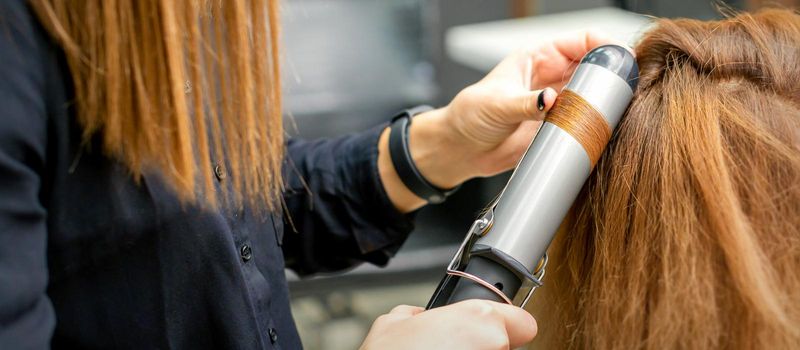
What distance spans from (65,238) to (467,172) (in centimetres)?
49

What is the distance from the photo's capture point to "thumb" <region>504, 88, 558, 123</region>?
2.29ft

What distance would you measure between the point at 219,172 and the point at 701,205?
16.6 inches

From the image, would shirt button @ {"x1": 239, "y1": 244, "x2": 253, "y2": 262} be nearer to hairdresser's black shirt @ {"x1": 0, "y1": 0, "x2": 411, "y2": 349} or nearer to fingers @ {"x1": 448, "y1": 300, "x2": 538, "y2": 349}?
hairdresser's black shirt @ {"x1": 0, "y1": 0, "x2": 411, "y2": 349}

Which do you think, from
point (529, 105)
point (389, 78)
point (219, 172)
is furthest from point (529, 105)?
point (389, 78)

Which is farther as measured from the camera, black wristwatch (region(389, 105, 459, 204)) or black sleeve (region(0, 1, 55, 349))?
black wristwatch (region(389, 105, 459, 204))

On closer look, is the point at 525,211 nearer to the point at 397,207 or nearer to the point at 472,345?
the point at 472,345

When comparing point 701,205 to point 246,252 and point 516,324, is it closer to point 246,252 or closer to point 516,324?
point 516,324

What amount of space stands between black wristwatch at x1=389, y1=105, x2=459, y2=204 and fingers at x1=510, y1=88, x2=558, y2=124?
0.51 feet

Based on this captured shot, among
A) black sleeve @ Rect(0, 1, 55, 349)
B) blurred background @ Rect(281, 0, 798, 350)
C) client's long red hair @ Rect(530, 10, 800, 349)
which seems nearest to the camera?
black sleeve @ Rect(0, 1, 55, 349)

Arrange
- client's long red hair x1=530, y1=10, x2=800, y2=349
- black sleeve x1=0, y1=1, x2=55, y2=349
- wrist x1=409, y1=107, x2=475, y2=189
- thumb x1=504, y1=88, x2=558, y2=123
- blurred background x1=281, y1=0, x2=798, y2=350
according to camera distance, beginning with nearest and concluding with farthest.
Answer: black sleeve x1=0, y1=1, x2=55, y2=349
client's long red hair x1=530, y1=10, x2=800, y2=349
thumb x1=504, y1=88, x2=558, y2=123
wrist x1=409, y1=107, x2=475, y2=189
blurred background x1=281, y1=0, x2=798, y2=350

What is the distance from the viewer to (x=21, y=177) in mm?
495

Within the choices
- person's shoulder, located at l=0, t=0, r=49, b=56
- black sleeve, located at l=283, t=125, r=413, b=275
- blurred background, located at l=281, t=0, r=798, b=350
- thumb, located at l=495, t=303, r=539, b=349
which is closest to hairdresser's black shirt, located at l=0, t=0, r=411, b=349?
person's shoulder, located at l=0, t=0, r=49, b=56

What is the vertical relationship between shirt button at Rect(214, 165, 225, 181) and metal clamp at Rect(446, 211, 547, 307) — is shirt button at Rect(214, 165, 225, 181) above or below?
above

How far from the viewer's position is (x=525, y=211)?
0.62 m
